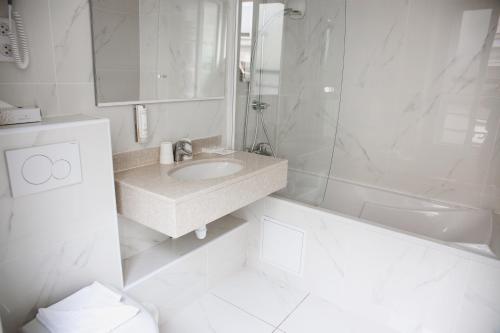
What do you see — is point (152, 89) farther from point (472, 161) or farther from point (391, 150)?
point (472, 161)

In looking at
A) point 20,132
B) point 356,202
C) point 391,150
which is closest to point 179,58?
point 20,132

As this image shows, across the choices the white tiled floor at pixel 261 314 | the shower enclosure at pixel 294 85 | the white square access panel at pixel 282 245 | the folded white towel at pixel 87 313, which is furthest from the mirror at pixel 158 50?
A: the white tiled floor at pixel 261 314

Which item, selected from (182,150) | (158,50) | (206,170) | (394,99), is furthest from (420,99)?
(158,50)

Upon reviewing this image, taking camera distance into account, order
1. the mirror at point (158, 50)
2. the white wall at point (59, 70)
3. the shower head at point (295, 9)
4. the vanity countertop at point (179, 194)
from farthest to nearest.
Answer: the shower head at point (295, 9) → the mirror at point (158, 50) → the vanity countertop at point (179, 194) → the white wall at point (59, 70)

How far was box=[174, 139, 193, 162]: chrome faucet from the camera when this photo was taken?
7.07 feet

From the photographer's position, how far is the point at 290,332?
204 cm

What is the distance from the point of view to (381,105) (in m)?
2.78

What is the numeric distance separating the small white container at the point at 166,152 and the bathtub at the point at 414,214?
0.85m

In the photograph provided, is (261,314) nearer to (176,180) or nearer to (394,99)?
(176,180)

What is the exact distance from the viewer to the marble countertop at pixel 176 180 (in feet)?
5.41

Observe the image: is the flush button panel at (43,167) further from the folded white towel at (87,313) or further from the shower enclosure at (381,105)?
the shower enclosure at (381,105)

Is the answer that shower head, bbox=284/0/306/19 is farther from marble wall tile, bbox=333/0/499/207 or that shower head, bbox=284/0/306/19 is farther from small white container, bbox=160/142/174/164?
small white container, bbox=160/142/174/164

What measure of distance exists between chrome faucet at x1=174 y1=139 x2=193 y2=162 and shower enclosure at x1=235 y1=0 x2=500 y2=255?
1.87 feet

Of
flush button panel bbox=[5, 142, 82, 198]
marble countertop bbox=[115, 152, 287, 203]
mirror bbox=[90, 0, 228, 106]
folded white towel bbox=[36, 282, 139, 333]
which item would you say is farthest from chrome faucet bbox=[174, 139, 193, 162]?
folded white towel bbox=[36, 282, 139, 333]
